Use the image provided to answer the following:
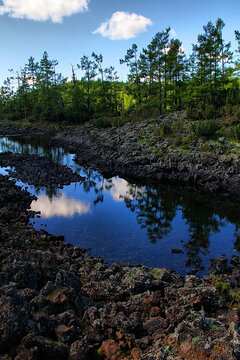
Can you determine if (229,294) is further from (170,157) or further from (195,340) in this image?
(170,157)

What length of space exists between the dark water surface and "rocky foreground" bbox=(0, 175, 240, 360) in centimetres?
280

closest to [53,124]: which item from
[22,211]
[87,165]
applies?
[87,165]

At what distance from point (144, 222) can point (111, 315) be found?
10.7 metres

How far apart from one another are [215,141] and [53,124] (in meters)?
63.0

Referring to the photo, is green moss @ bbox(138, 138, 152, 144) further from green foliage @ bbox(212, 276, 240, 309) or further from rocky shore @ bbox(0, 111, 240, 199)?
green foliage @ bbox(212, 276, 240, 309)

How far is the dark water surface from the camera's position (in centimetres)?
1362

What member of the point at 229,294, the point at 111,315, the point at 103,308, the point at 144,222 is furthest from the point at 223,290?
the point at 144,222

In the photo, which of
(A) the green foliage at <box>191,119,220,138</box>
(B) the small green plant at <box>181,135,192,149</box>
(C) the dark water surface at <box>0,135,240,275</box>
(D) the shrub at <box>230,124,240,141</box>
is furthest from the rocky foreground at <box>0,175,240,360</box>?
(A) the green foliage at <box>191,119,220,138</box>

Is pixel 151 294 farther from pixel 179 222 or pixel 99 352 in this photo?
pixel 179 222

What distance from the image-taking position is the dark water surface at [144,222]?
13.6m

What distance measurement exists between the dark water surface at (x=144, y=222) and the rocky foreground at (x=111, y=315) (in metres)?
2.80

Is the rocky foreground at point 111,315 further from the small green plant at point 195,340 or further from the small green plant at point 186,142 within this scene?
the small green plant at point 186,142

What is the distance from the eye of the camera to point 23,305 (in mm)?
6430

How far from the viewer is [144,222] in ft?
58.1
